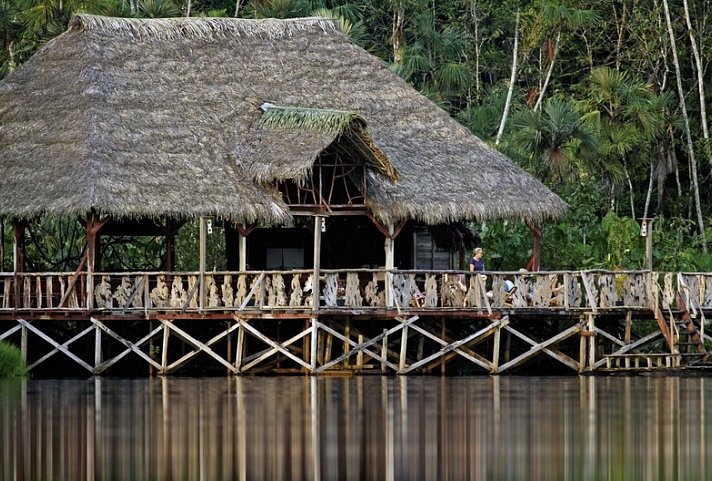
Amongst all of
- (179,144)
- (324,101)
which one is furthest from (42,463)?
(324,101)

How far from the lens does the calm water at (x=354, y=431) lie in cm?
2136

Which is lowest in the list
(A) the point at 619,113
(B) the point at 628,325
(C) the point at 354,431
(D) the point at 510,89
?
(C) the point at 354,431

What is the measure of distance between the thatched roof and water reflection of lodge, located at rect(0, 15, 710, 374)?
1.7 inches

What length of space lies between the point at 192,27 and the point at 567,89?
52.0 feet

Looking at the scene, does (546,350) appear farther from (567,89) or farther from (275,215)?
(567,89)

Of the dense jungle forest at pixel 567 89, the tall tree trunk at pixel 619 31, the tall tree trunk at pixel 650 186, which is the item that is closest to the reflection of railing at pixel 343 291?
the dense jungle forest at pixel 567 89

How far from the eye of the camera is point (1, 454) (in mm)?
22453

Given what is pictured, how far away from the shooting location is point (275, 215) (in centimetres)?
3681

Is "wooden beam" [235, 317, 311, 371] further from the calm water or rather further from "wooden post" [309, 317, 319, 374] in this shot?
the calm water

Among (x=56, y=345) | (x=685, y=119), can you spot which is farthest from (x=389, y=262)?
(x=685, y=119)

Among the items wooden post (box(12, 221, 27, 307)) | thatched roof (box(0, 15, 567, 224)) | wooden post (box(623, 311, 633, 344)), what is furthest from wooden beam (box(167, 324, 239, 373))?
wooden post (box(623, 311, 633, 344))

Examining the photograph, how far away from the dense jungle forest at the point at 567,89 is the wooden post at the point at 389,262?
21.7ft

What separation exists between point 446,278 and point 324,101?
5721 millimetres

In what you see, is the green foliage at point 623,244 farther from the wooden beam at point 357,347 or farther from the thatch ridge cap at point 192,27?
the wooden beam at point 357,347
